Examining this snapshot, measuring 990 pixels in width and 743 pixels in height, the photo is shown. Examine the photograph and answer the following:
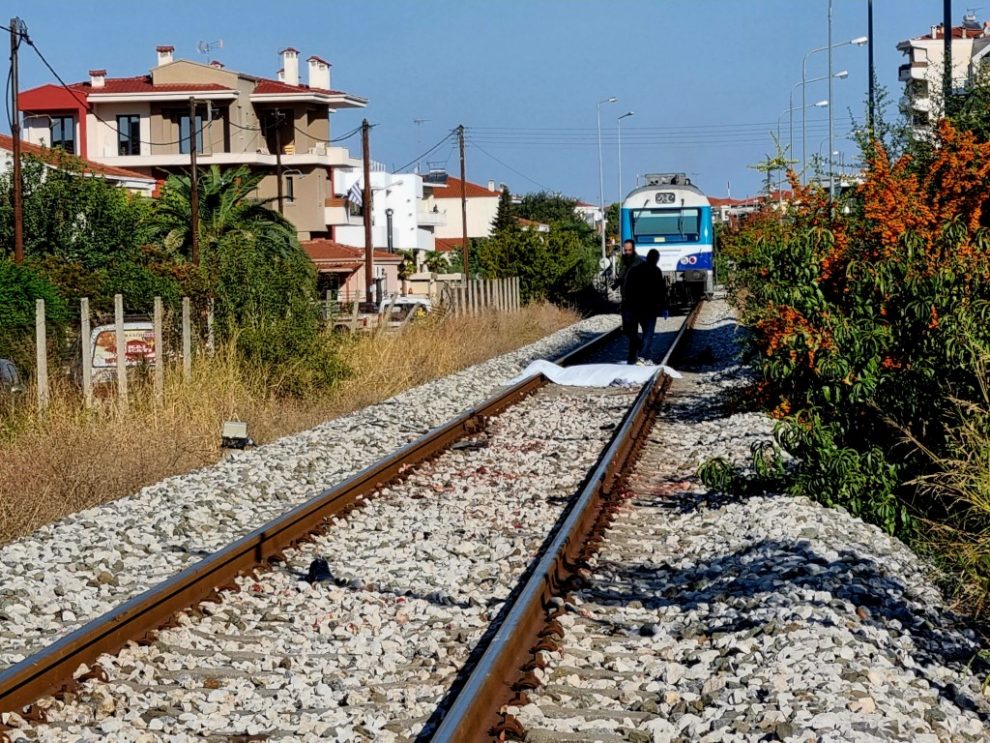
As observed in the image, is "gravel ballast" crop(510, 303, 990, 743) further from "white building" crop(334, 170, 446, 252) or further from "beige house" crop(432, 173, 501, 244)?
"beige house" crop(432, 173, 501, 244)

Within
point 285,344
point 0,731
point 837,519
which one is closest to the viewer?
point 0,731

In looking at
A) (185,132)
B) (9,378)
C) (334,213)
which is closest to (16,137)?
(9,378)

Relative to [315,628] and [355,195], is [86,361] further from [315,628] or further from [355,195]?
[355,195]

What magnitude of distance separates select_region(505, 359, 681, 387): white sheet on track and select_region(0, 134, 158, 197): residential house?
25780 millimetres

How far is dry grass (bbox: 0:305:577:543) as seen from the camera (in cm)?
1131

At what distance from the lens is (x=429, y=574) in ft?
28.0

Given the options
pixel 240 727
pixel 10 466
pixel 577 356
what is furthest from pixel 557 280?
pixel 240 727

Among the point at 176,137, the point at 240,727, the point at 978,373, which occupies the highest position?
the point at 176,137

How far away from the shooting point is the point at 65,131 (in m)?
80.0

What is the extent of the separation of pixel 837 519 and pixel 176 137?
6922 cm

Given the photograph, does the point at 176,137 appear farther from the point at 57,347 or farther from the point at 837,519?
the point at 837,519

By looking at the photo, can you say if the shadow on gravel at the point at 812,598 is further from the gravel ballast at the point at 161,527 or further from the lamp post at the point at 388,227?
the lamp post at the point at 388,227

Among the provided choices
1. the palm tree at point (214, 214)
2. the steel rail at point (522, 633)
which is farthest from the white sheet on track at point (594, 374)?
the palm tree at point (214, 214)

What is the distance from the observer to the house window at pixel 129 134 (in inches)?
2972
